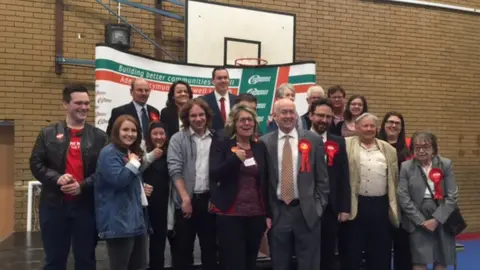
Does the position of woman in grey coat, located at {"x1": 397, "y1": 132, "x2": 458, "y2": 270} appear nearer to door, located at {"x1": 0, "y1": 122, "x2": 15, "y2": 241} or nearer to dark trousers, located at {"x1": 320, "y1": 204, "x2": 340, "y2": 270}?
dark trousers, located at {"x1": 320, "y1": 204, "x2": 340, "y2": 270}

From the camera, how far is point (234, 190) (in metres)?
3.57

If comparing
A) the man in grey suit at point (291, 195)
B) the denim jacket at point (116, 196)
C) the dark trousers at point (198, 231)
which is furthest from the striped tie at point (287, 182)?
the denim jacket at point (116, 196)

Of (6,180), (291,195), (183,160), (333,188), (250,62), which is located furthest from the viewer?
(250,62)

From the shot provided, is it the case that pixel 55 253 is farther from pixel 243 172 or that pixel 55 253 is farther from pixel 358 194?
pixel 358 194

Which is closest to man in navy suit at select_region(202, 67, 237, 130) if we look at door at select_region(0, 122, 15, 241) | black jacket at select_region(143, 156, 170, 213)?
black jacket at select_region(143, 156, 170, 213)

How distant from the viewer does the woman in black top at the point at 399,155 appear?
4.54 metres

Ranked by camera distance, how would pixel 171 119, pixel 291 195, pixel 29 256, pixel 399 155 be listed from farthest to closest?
pixel 29 256 → pixel 399 155 → pixel 171 119 → pixel 291 195

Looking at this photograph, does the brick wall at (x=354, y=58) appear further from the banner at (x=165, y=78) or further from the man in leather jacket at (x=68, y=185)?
the man in leather jacket at (x=68, y=185)

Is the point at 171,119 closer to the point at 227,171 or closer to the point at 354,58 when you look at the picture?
the point at 227,171

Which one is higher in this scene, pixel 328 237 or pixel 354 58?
pixel 354 58

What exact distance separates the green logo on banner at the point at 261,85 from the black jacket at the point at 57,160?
367cm

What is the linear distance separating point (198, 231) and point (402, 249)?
1973 mm

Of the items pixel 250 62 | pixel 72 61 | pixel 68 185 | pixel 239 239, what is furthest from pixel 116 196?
pixel 250 62

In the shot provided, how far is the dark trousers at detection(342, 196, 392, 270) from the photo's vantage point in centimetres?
421
